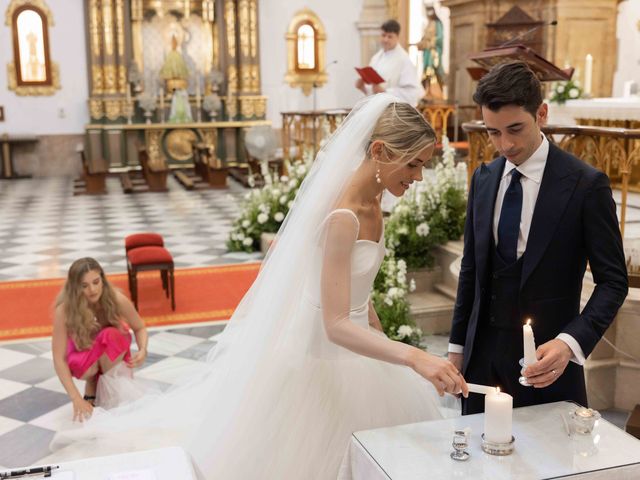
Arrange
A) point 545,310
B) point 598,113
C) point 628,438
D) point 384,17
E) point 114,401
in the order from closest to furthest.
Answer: point 628,438, point 545,310, point 114,401, point 598,113, point 384,17

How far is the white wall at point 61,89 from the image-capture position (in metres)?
18.0

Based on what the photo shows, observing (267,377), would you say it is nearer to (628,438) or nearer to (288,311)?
(288,311)

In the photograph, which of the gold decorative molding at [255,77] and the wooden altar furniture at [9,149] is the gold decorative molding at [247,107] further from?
the wooden altar furniture at [9,149]

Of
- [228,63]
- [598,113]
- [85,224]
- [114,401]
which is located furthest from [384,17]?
[114,401]

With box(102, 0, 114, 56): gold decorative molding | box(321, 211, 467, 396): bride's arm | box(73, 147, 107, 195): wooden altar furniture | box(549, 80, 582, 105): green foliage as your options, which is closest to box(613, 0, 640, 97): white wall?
box(549, 80, 582, 105): green foliage

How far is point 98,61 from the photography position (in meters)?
18.3

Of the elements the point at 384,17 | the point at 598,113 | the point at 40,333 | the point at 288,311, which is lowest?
the point at 40,333

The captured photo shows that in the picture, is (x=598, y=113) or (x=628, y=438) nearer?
(x=628, y=438)

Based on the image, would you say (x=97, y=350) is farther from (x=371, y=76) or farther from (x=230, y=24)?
(x=230, y=24)

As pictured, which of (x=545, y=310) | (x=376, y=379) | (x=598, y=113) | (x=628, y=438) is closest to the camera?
(x=628, y=438)

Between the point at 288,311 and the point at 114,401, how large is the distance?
2355 millimetres

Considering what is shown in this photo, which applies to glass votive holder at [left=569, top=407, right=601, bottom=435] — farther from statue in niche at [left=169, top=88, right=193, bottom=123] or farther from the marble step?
statue in niche at [left=169, top=88, right=193, bottom=123]

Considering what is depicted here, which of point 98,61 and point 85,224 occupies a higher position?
point 98,61

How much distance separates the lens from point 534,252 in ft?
8.02
